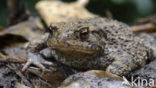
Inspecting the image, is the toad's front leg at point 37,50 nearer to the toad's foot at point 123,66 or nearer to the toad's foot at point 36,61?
the toad's foot at point 36,61

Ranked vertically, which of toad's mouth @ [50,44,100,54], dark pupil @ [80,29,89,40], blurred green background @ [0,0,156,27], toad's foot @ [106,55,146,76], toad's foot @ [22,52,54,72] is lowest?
toad's foot @ [106,55,146,76]

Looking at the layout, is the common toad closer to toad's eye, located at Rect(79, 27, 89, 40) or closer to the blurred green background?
toad's eye, located at Rect(79, 27, 89, 40)

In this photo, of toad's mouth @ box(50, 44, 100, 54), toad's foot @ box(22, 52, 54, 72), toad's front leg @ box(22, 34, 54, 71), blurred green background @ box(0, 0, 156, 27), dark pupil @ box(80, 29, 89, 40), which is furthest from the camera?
blurred green background @ box(0, 0, 156, 27)

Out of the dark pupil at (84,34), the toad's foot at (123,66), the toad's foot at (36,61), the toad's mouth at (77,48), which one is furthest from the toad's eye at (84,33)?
the toad's foot at (36,61)

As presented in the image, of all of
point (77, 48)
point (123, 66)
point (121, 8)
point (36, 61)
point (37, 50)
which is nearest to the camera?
point (77, 48)

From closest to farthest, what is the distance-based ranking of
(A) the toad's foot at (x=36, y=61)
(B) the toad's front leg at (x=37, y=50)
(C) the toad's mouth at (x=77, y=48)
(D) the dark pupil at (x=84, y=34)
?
(C) the toad's mouth at (x=77, y=48) < (D) the dark pupil at (x=84, y=34) < (A) the toad's foot at (x=36, y=61) < (B) the toad's front leg at (x=37, y=50)

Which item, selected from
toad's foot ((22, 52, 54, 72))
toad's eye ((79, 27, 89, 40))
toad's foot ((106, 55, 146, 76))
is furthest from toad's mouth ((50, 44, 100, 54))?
toad's foot ((22, 52, 54, 72))

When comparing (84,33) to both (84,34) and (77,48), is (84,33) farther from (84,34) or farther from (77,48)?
(77,48)

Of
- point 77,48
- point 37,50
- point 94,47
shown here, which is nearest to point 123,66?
point 94,47

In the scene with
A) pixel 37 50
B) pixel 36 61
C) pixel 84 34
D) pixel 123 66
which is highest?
pixel 84 34
